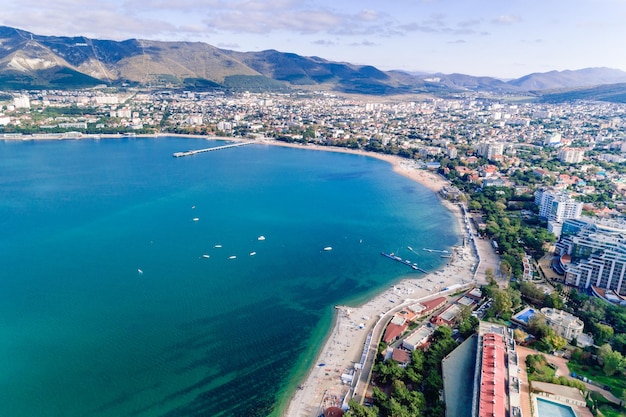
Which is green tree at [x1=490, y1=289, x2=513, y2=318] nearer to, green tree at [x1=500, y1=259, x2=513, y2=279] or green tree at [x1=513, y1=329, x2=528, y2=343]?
green tree at [x1=513, y1=329, x2=528, y2=343]

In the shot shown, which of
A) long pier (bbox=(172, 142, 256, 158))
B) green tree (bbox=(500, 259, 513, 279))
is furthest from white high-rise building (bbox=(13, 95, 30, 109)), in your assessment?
green tree (bbox=(500, 259, 513, 279))

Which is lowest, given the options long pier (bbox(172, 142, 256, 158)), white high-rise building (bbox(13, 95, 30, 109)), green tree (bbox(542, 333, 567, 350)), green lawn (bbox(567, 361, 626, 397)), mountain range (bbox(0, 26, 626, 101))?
green lawn (bbox(567, 361, 626, 397))

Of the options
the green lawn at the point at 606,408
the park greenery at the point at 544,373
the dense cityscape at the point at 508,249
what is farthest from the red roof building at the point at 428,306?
the green lawn at the point at 606,408

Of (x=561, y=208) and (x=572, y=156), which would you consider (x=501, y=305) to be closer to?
(x=561, y=208)

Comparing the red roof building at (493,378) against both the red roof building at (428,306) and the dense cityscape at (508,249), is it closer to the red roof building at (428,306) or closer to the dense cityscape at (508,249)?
the dense cityscape at (508,249)

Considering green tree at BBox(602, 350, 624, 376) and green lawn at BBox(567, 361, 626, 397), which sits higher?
green tree at BBox(602, 350, 624, 376)

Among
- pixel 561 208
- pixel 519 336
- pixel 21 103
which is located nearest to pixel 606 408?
pixel 519 336
